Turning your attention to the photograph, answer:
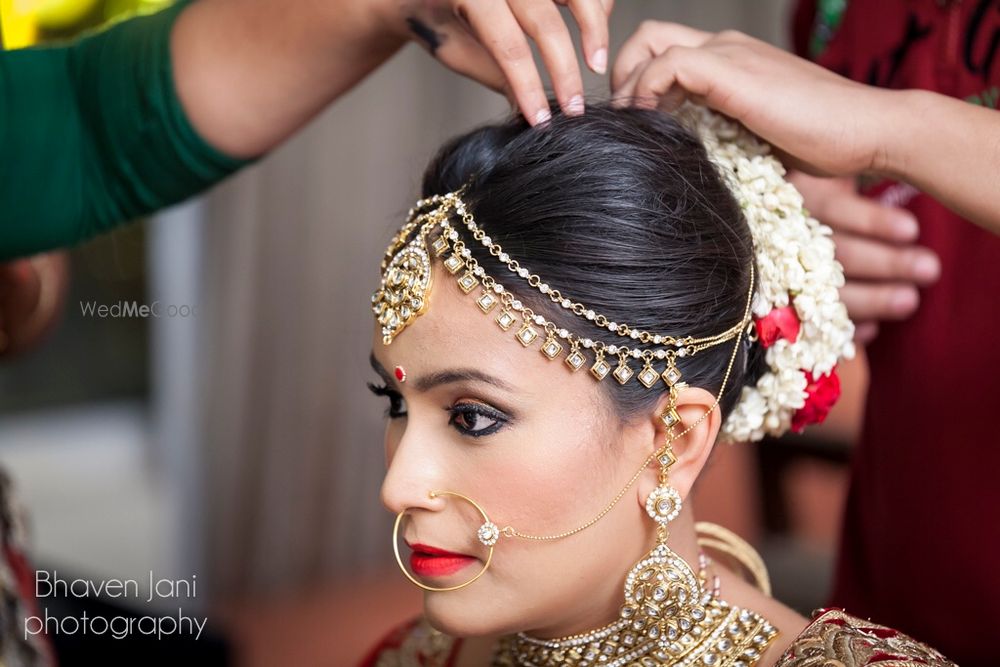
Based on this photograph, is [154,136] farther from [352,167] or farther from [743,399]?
[352,167]

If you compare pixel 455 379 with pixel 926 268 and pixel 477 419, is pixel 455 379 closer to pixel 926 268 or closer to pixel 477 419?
pixel 477 419

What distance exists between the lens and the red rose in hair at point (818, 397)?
129 centimetres

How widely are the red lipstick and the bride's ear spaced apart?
27 cm

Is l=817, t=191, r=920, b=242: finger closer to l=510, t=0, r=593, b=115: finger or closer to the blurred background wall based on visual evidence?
l=510, t=0, r=593, b=115: finger

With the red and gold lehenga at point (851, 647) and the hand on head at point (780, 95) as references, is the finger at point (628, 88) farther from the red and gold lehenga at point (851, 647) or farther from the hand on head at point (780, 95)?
the red and gold lehenga at point (851, 647)

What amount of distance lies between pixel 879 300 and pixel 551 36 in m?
0.66

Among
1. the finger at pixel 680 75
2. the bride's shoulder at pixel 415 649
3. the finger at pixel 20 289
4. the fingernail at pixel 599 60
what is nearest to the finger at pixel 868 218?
the finger at pixel 680 75

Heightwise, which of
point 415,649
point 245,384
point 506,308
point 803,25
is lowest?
point 245,384

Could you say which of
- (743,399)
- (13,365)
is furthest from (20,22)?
(743,399)

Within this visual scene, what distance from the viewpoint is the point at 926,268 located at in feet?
4.66

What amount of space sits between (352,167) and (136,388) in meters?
1.31

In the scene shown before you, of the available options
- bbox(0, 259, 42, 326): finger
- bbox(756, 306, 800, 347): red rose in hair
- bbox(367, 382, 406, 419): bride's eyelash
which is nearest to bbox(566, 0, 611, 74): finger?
bbox(756, 306, 800, 347): red rose in hair

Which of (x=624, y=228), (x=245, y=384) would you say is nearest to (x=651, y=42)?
(x=624, y=228)

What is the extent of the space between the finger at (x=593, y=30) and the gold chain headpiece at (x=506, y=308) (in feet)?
0.75
